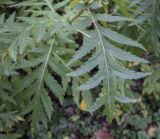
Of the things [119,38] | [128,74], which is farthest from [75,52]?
[128,74]

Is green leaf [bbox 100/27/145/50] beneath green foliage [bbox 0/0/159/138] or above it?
above

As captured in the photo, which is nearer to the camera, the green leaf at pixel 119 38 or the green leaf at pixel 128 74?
the green leaf at pixel 128 74

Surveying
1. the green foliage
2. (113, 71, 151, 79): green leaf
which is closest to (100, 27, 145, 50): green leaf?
the green foliage

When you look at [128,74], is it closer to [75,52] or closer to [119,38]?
[119,38]

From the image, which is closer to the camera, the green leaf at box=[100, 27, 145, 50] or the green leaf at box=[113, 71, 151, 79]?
the green leaf at box=[113, 71, 151, 79]

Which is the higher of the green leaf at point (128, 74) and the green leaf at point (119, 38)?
the green leaf at point (119, 38)

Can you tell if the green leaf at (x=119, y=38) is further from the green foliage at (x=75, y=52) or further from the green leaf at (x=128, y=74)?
the green leaf at (x=128, y=74)

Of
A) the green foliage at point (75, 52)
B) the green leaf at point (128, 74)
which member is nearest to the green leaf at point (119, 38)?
the green foliage at point (75, 52)

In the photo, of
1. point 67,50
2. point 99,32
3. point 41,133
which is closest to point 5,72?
point 67,50

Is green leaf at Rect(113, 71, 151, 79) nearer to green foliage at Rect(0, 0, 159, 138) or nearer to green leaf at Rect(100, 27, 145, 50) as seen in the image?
green foliage at Rect(0, 0, 159, 138)

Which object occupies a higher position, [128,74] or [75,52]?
[128,74]

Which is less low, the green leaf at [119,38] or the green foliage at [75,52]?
the green leaf at [119,38]
